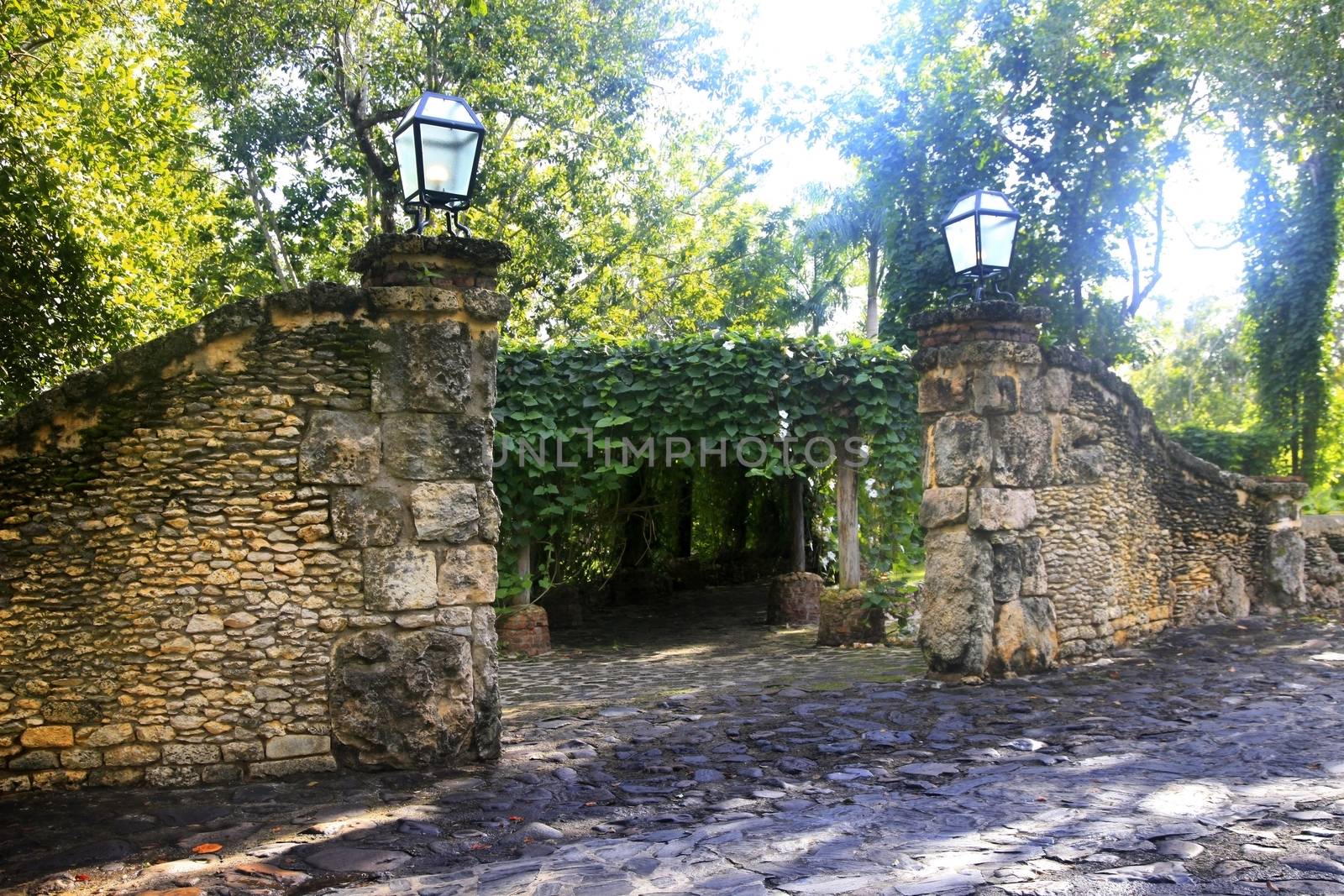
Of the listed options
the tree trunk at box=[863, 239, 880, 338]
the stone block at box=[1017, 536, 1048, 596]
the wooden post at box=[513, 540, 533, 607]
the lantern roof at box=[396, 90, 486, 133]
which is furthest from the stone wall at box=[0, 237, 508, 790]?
the tree trunk at box=[863, 239, 880, 338]

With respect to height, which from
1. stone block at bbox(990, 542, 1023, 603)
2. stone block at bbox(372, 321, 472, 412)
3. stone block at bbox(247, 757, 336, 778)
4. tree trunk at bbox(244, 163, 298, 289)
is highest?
tree trunk at bbox(244, 163, 298, 289)

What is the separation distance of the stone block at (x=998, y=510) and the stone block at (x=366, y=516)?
4.03m

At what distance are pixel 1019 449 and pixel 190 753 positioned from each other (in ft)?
18.0

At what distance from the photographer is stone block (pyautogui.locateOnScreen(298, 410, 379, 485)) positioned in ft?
15.3

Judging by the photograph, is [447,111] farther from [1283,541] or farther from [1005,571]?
[1283,541]

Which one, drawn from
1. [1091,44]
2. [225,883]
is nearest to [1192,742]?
A: [225,883]

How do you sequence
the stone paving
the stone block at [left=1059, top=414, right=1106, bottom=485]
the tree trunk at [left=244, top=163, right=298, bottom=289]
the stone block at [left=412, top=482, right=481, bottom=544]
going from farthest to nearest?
the tree trunk at [left=244, top=163, right=298, bottom=289] < the stone block at [left=1059, top=414, right=1106, bottom=485] < the stone block at [left=412, top=482, right=481, bottom=544] < the stone paving

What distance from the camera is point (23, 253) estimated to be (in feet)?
26.2

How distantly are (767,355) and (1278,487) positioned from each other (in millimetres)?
5445

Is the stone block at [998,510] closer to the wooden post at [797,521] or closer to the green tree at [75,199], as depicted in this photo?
the wooden post at [797,521]

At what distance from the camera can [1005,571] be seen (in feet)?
22.7

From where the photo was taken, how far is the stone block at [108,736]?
170 inches

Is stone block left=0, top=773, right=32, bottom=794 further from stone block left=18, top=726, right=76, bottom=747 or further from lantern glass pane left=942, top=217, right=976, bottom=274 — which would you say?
lantern glass pane left=942, top=217, right=976, bottom=274

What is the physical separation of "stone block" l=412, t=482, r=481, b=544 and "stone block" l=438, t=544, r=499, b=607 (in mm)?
76
